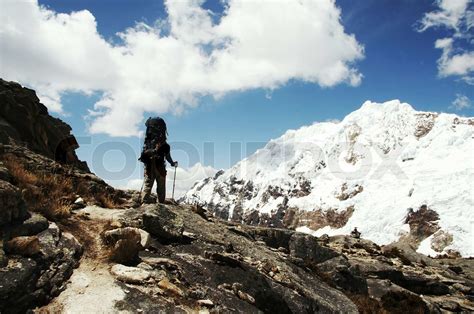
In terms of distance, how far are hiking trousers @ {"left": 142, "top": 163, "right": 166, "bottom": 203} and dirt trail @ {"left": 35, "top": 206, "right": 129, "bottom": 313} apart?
151 inches

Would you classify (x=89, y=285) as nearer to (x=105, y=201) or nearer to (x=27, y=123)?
(x=105, y=201)

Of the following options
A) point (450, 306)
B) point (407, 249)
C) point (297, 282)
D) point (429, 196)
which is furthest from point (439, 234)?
point (297, 282)

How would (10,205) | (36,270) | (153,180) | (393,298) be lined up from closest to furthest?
(36,270)
(10,205)
(153,180)
(393,298)

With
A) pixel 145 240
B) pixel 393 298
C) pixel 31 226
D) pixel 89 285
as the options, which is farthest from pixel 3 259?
pixel 393 298

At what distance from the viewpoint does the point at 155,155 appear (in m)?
14.2

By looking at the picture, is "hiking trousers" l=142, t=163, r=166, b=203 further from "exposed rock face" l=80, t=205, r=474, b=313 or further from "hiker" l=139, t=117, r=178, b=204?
"exposed rock face" l=80, t=205, r=474, b=313

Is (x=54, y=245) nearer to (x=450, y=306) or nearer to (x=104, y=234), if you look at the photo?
(x=104, y=234)

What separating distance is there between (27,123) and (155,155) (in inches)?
623

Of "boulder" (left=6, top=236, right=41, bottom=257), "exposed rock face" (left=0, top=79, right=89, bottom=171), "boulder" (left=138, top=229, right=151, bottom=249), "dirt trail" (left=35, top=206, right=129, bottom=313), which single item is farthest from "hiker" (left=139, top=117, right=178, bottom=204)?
"exposed rock face" (left=0, top=79, right=89, bottom=171)

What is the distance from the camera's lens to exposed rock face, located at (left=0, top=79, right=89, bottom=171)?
22994mm

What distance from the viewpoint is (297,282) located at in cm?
1138

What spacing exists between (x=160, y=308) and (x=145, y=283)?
0.82 meters

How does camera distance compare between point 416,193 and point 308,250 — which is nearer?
point 308,250

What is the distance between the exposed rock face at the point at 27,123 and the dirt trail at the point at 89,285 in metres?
12.8
